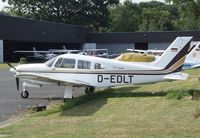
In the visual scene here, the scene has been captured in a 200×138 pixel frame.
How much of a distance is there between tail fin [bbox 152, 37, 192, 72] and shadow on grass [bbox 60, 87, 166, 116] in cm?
127

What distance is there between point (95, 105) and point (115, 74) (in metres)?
2.86

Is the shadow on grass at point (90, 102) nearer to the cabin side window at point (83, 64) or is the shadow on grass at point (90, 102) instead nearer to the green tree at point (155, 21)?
the cabin side window at point (83, 64)

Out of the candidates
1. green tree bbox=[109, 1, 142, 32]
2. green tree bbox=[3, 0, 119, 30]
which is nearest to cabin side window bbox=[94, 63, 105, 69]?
green tree bbox=[3, 0, 119, 30]

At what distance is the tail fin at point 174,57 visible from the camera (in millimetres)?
19438

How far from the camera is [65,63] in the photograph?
1997 cm

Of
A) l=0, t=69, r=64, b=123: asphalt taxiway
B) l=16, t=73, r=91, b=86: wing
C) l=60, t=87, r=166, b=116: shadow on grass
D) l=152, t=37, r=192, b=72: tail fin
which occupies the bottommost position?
l=0, t=69, r=64, b=123: asphalt taxiway

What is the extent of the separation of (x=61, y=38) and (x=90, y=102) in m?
73.7

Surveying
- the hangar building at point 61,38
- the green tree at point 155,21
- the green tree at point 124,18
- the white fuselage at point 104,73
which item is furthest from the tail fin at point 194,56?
the green tree at point 124,18

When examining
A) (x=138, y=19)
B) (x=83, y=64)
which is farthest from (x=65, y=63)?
(x=138, y=19)

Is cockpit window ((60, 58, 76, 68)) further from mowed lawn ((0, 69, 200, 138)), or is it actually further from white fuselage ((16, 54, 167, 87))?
mowed lawn ((0, 69, 200, 138))

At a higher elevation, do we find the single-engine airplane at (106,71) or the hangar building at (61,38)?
the single-engine airplane at (106,71)

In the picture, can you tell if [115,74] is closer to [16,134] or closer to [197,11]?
[197,11]

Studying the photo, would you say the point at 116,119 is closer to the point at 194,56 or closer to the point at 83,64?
the point at 83,64

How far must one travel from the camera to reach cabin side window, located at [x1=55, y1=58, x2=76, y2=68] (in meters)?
19.9
